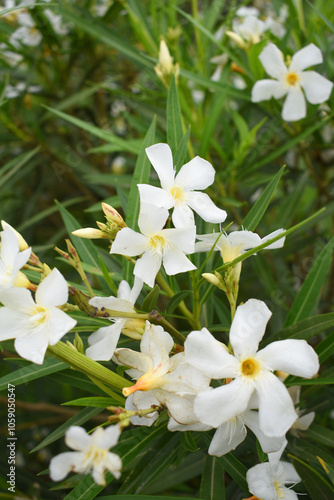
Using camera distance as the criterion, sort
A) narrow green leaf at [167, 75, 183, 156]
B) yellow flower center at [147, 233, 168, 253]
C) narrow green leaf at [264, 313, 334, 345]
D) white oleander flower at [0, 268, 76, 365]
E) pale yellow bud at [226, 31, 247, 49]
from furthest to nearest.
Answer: pale yellow bud at [226, 31, 247, 49]
narrow green leaf at [167, 75, 183, 156]
narrow green leaf at [264, 313, 334, 345]
yellow flower center at [147, 233, 168, 253]
white oleander flower at [0, 268, 76, 365]

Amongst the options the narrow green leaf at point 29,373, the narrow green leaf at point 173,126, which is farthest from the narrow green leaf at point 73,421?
the narrow green leaf at point 173,126

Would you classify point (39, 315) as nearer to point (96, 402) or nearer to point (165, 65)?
point (96, 402)

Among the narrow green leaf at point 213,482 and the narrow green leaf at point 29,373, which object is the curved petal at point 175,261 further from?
the narrow green leaf at point 213,482

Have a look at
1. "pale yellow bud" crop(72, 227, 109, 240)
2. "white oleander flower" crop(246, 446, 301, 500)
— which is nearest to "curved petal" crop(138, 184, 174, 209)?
"pale yellow bud" crop(72, 227, 109, 240)

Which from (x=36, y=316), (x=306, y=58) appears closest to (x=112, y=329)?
(x=36, y=316)

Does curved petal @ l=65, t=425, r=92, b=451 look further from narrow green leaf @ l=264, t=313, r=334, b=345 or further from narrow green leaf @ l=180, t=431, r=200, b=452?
narrow green leaf @ l=264, t=313, r=334, b=345
